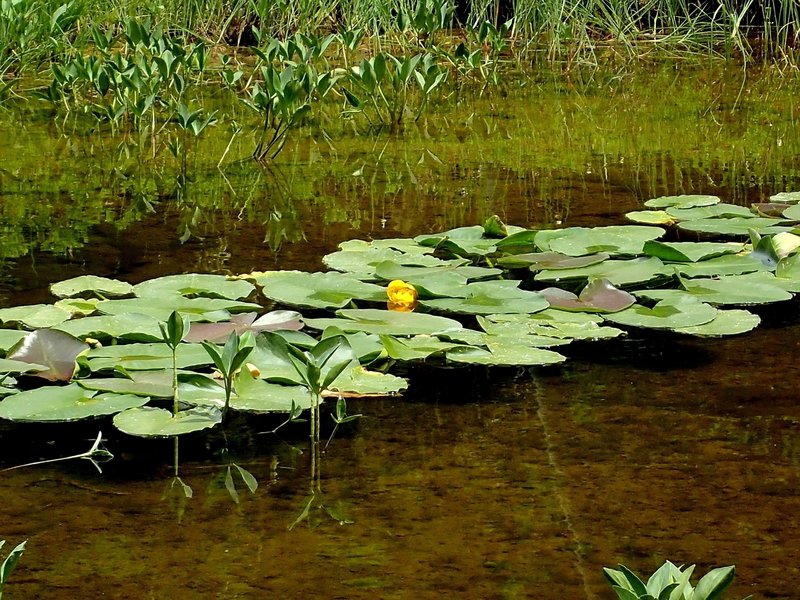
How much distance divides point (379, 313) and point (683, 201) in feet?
3.45

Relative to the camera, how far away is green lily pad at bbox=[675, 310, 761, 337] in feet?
6.03

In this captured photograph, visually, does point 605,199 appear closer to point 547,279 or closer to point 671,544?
point 547,279

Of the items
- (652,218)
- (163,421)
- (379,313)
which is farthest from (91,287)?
(652,218)

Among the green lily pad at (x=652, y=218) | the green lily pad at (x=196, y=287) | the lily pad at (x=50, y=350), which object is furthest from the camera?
the green lily pad at (x=652, y=218)

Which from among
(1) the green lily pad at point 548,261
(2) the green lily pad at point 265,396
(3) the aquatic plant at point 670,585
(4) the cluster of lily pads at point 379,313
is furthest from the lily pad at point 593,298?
(3) the aquatic plant at point 670,585

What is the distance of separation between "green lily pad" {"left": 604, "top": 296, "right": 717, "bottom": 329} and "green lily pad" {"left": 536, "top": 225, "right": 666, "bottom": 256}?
29cm

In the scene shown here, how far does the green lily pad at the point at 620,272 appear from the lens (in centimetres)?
207

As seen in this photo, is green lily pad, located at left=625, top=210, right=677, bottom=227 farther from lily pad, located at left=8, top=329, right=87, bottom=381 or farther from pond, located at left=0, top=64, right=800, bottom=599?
lily pad, located at left=8, top=329, right=87, bottom=381

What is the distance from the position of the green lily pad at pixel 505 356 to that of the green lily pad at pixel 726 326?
238 mm

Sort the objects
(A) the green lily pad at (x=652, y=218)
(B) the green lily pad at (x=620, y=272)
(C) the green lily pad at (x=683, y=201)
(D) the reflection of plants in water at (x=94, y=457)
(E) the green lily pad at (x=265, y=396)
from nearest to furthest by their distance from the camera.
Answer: (D) the reflection of plants in water at (x=94, y=457), (E) the green lily pad at (x=265, y=396), (B) the green lily pad at (x=620, y=272), (A) the green lily pad at (x=652, y=218), (C) the green lily pad at (x=683, y=201)

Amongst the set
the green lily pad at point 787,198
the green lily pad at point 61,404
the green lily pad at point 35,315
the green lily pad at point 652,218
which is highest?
the green lily pad at point 61,404

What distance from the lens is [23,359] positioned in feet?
5.36

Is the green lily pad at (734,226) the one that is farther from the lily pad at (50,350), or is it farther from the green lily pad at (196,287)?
the lily pad at (50,350)

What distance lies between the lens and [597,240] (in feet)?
7.55
